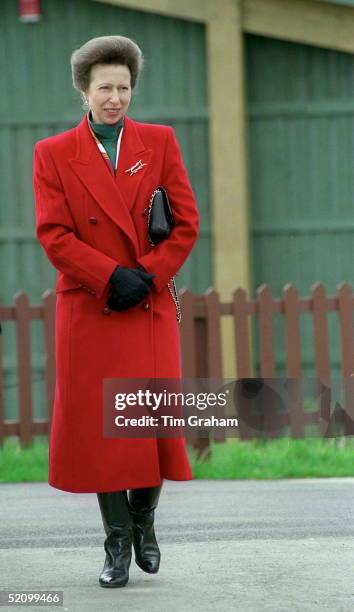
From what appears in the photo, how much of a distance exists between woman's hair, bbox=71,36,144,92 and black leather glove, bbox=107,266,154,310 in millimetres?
726

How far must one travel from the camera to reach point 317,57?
11195mm

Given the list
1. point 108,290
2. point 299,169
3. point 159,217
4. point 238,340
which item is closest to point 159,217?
point 159,217

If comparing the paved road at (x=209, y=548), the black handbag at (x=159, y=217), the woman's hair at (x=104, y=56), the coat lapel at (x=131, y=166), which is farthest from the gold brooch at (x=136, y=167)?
the paved road at (x=209, y=548)

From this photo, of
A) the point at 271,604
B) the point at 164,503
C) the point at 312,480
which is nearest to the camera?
the point at 271,604

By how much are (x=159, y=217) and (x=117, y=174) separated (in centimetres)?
23

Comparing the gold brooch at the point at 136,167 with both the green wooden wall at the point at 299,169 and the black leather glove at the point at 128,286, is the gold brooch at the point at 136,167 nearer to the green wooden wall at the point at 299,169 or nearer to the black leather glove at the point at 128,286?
the black leather glove at the point at 128,286

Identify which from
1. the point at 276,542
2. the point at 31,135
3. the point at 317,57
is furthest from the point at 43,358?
the point at 276,542

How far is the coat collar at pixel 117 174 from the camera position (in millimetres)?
5281

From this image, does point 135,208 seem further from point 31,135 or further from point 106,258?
point 31,135

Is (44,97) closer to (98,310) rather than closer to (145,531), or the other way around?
(98,310)

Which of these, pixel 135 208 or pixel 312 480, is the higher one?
pixel 135 208

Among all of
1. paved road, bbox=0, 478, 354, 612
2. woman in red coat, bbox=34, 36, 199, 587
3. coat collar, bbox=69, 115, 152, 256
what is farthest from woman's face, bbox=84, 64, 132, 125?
paved road, bbox=0, 478, 354, 612

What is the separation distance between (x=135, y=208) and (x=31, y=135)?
6.29 meters

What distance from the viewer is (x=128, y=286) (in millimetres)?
5203
